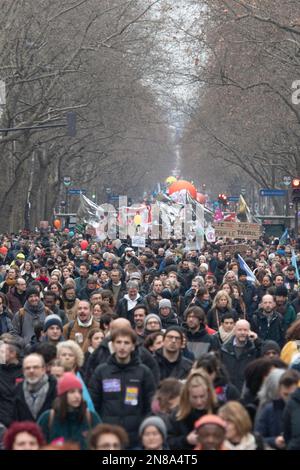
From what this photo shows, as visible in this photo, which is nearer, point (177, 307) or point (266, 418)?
point (266, 418)

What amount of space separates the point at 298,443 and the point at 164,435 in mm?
878

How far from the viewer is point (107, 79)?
43281mm

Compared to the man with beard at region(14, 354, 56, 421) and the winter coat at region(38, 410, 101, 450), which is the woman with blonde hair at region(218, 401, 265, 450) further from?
the man with beard at region(14, 354, 56, 421)

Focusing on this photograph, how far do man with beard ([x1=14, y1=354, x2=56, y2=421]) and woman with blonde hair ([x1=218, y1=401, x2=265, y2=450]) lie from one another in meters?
1.74

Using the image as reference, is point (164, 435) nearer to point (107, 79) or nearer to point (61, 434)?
point (61, 434)

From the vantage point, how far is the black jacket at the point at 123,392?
986 centimetres

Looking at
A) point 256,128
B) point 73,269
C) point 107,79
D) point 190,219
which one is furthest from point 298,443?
point 256,128

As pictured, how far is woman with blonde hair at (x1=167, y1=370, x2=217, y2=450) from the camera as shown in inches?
351

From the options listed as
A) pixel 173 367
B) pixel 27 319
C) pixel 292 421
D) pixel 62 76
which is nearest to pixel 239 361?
pixel 173 367

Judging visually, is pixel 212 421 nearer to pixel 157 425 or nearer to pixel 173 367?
pixel 157 425

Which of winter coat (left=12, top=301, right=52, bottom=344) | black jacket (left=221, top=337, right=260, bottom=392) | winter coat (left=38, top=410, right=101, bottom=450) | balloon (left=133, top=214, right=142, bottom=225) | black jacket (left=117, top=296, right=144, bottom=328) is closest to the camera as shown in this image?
winter coat (left=38, top=410, right=101, bottom=450)

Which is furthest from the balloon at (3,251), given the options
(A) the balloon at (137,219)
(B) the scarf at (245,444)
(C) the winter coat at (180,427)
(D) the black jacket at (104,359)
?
(B) the scarf at (245,444)

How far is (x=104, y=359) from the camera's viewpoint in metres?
11.0

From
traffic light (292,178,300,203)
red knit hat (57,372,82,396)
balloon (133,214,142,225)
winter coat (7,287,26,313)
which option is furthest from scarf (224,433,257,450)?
balloon (133,214,142,225)
